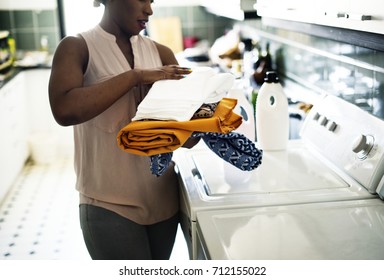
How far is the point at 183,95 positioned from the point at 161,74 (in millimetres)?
96

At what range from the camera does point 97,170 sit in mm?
1253

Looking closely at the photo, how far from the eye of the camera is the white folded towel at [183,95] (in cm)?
113

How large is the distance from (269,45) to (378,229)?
72.8 inches

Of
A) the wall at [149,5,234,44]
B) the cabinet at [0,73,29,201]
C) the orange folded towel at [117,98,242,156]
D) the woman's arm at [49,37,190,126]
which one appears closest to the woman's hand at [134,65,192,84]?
the woman's arm at [49,37,190,126]

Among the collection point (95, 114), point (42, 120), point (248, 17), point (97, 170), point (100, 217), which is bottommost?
point (42, 120)

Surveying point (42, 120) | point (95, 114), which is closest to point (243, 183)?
point (95, 114)

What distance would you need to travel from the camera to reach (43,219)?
293 centimetres

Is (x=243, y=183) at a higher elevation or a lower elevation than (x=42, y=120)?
higher

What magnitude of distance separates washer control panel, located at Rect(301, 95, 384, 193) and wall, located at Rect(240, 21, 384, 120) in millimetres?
104

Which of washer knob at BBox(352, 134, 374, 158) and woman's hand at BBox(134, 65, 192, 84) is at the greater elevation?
woman's hand at BBox(134, 65, 192, 84)

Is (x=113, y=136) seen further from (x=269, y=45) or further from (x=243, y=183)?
(x=269, y=45)

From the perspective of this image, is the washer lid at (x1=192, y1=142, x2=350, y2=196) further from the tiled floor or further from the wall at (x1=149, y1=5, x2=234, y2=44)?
the wall at (x1=149, y1=5, x2=234, y2=44)

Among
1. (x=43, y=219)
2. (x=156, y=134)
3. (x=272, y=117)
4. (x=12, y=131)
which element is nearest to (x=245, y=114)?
(x=272, y=117)

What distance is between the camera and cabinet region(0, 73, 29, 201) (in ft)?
10.8
